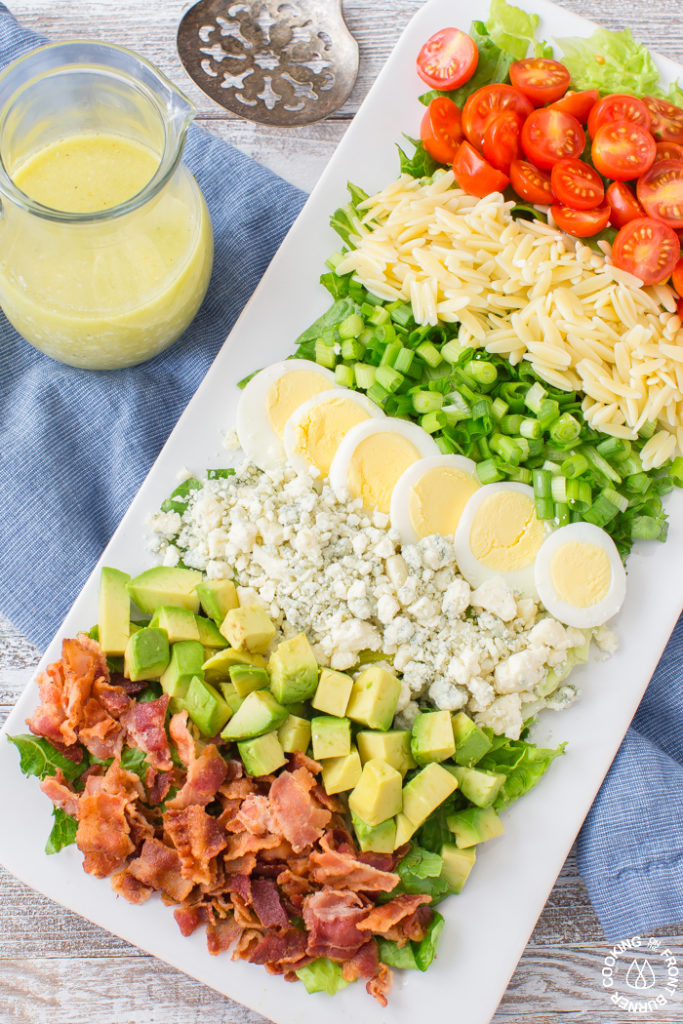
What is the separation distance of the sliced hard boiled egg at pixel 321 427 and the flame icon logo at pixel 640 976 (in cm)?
181

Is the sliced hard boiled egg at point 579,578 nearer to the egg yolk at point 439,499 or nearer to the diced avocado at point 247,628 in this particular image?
the egg yolk at point 439,499

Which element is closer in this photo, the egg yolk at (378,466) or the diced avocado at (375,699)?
the diced avocado at (375,699)

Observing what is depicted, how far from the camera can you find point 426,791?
225 centimetres

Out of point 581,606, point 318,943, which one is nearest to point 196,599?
point 318,943

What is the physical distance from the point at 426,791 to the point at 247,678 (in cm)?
56

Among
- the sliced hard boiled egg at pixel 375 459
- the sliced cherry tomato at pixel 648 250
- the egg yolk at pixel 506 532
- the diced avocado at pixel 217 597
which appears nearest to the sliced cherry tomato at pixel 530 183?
the sliced cherry tomato at pixel 648 250

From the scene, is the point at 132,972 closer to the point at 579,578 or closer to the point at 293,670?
the point at 293,670

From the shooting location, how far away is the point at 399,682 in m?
2.33

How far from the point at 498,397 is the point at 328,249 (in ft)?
2.46

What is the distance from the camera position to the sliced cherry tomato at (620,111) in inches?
104

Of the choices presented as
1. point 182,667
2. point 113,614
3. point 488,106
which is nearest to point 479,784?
point 182,667

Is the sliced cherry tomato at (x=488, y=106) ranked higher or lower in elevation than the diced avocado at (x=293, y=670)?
higher

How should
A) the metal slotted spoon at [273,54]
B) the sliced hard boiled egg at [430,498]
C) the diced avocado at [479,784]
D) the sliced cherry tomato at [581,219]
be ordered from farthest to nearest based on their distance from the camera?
1. the metal slotted spoon at [273,54]
2. the sliced cherry tomato at [581,219]
3. the sliced hard boiled egg at [430,498]
4. the diced avocado at [479,784]
